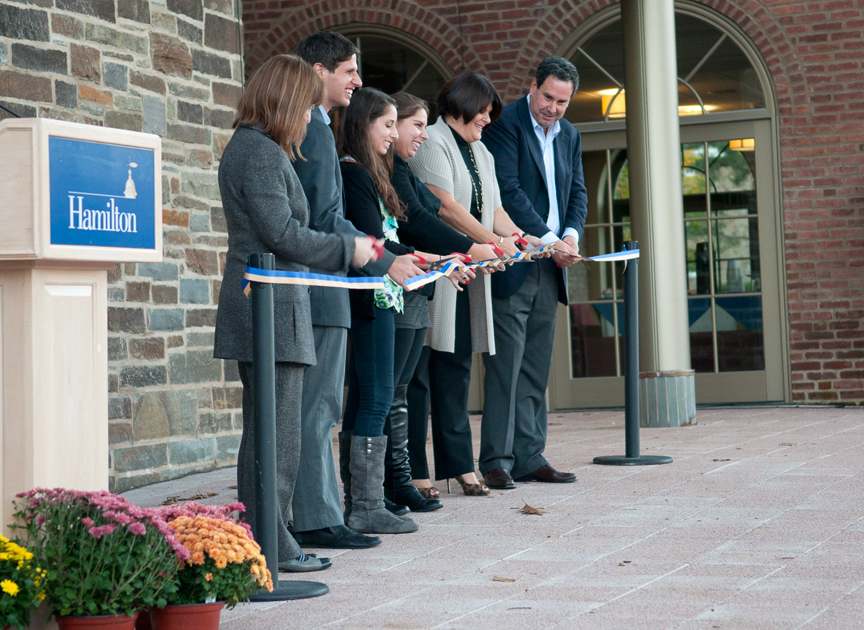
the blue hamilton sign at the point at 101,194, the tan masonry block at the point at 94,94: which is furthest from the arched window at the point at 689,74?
the blue hamilton sign at the point at 101,194

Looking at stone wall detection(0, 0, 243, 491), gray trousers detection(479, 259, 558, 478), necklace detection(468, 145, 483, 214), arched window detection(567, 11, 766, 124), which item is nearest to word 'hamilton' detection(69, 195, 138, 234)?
necklace detection(468, 145, 483, 214)

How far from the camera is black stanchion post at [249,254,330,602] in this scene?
3037 mm

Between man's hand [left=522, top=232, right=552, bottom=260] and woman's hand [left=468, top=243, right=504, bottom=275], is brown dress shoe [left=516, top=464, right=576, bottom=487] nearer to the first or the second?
man's hand [left=522, top=232, right=552, bottom=260]

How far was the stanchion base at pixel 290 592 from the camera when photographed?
3.09 metres

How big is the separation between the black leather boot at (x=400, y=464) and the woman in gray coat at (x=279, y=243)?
3.19 feet

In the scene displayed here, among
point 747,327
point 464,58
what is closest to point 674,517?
point 747,327

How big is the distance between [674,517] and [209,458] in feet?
9.85

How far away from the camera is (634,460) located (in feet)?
18.9

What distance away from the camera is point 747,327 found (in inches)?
367

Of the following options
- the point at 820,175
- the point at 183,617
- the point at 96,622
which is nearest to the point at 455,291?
the point at 183,617

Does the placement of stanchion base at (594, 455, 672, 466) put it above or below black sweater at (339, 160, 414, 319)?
below

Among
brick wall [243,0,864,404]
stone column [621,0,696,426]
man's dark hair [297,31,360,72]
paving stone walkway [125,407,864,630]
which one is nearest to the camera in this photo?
paving stone walkway [125,407,864,630]

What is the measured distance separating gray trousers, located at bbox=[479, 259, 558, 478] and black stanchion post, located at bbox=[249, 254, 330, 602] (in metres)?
2.19

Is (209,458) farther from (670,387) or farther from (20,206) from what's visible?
(20,206)
